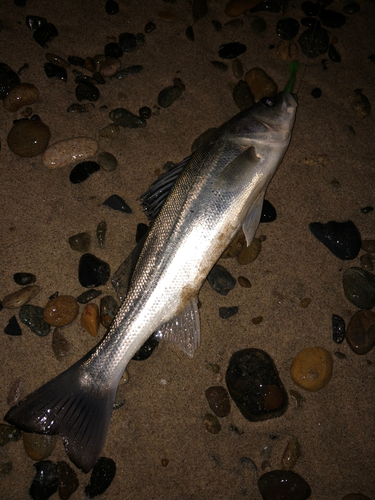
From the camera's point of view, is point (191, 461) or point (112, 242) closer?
point (191, 461)

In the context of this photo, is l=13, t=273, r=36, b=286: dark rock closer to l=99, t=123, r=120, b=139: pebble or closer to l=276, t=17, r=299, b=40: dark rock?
l=99, t=123, r=120, b=139: pebble

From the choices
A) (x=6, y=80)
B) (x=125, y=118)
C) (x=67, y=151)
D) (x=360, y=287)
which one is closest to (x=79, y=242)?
(x=67, y=151)

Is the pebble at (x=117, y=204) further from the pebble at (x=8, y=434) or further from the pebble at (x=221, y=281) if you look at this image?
the pebble at (x=8, y=434)

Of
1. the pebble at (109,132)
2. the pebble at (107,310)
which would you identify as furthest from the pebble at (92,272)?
the pebble at (109,132)

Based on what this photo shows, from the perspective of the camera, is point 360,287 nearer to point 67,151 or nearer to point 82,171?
point 82,171

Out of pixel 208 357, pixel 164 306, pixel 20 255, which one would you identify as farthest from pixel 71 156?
pixel 208 357

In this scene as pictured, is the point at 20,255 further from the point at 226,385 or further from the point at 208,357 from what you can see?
the point at 226,385
